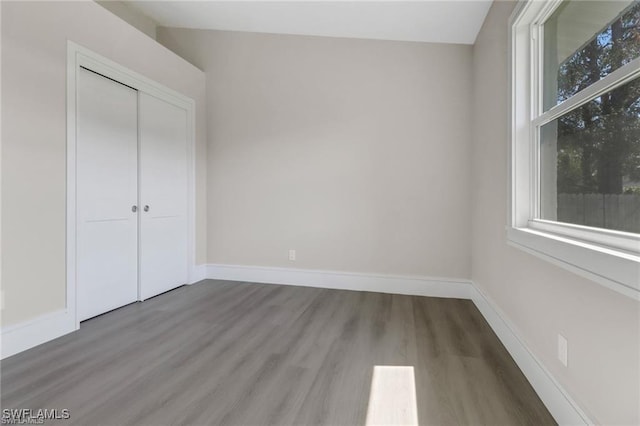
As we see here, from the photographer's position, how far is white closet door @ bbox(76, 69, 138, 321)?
2.43 metres

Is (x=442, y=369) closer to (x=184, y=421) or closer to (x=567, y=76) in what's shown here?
(x=184, y=421)

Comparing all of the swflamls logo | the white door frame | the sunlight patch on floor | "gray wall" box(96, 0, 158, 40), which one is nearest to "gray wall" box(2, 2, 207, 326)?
the white door frame

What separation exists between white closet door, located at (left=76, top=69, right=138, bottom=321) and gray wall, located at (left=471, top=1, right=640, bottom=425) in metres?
3.11

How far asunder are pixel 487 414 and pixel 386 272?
203cm

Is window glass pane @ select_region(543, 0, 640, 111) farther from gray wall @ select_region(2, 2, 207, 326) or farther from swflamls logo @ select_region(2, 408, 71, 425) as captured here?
gray wall @ select_region(2, 2, 207, 326)

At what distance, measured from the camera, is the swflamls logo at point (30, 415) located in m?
1.39

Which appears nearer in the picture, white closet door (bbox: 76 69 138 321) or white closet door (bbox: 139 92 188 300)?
white closet door (bbox: 76 69 138 321)

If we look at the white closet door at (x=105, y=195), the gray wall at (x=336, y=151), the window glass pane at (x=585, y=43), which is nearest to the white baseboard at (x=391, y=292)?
the gray wall at (x=336, y=151)

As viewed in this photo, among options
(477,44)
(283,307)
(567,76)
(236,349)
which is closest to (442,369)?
(236,349)

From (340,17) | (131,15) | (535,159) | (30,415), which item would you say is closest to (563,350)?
(535,159)

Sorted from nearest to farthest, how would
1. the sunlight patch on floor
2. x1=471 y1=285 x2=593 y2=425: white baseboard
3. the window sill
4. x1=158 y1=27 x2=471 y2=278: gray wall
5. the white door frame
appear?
1. the window sill
2. x1=471 y1=285 x2=593 y2=425: white baseboard
3. the sunlight patch on floor
4. the white door frame
5. x1=158 y1=27 x2=471 y2=278: gray wall

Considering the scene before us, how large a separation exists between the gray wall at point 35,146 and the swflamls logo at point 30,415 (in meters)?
0.75

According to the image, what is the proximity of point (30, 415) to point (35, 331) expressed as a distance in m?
0.87

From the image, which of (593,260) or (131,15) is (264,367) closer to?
(593,260)
